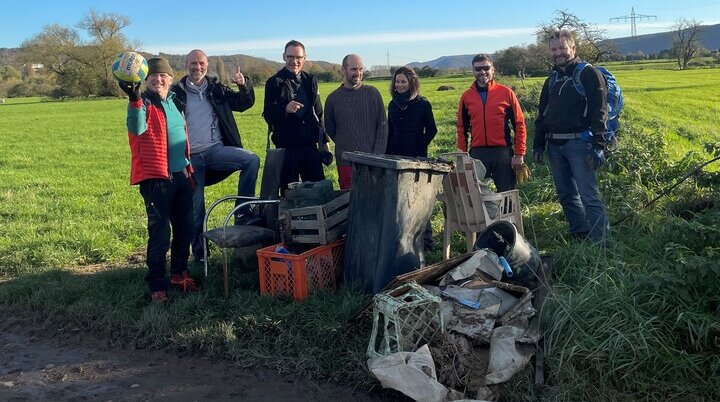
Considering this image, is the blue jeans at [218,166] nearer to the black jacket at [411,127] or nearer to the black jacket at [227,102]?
the black jacket at [227,102]

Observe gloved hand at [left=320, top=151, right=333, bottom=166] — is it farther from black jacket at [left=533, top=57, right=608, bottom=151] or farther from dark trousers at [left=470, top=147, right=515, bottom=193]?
black jacket at [left=533, top=57, right=608, bottom=151]

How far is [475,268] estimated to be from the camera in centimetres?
445

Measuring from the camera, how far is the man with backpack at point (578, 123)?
18.5 feet

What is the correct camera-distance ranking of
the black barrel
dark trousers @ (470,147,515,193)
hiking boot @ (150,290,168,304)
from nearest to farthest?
the black barrel → hiking boot @ (150,290,168,304) → dark trousers @ (470,147,515,193)

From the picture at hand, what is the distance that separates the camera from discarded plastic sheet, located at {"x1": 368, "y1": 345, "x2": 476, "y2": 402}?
354 cm

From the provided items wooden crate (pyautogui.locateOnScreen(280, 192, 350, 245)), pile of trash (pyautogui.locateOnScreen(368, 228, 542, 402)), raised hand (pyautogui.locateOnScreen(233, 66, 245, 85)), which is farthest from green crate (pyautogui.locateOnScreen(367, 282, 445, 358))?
raised hand (pyautogui.locateOnScreen(233, 66, 245, 85))

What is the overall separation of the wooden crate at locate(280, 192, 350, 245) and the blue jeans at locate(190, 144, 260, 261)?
3.45 feet

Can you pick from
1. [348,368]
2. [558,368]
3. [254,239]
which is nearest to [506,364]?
[558,368]

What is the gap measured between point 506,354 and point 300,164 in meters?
3.28

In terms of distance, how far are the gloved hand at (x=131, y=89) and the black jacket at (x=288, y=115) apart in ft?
4.98

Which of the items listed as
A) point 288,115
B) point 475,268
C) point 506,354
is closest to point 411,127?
point 288,115

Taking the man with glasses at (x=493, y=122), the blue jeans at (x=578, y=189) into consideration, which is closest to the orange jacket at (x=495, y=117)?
the man with glasses at (x=493, y=122)

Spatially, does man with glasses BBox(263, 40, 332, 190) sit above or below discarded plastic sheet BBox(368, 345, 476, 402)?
above

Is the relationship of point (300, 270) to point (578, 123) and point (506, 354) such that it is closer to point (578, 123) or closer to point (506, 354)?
point (506, 354)
